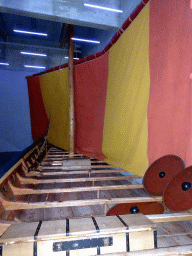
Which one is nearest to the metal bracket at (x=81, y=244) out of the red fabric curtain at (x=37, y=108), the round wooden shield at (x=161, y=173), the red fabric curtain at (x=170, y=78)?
the round wooden shield at (x=161, y=173)

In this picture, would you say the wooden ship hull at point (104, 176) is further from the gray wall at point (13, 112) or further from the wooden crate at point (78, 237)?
the gray wall at point (13, 112)

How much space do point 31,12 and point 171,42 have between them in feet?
11.7

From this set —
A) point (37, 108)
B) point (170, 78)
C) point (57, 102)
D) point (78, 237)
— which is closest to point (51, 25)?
point (37, 108)

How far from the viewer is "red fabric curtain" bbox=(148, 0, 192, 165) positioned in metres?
1.65

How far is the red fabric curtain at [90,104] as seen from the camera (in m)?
3.65

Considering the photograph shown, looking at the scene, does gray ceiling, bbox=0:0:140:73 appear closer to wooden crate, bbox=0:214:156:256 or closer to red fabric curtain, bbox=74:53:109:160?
red fabric curtain, bbox=74:53:109:160

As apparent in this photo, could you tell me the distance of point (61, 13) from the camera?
4.19m

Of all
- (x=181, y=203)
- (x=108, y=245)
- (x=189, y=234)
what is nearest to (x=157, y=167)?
(x=181, y=203)

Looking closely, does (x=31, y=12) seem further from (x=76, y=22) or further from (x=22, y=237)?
(x=22, y=237)

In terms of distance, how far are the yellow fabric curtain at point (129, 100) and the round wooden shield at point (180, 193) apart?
2.78 ft

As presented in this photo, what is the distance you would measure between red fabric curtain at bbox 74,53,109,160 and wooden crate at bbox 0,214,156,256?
7.87 feet

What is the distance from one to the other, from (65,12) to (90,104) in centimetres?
225

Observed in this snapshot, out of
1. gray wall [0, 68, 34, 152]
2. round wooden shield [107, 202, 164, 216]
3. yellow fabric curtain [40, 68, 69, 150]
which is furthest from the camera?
gray wall [0, 68, 34, 152]

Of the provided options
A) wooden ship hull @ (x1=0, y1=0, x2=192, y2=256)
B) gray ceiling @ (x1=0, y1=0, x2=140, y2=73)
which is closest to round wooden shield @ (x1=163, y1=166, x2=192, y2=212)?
wooden ship hull @ (x1=0, y1=0, x2=192, y2=256)
